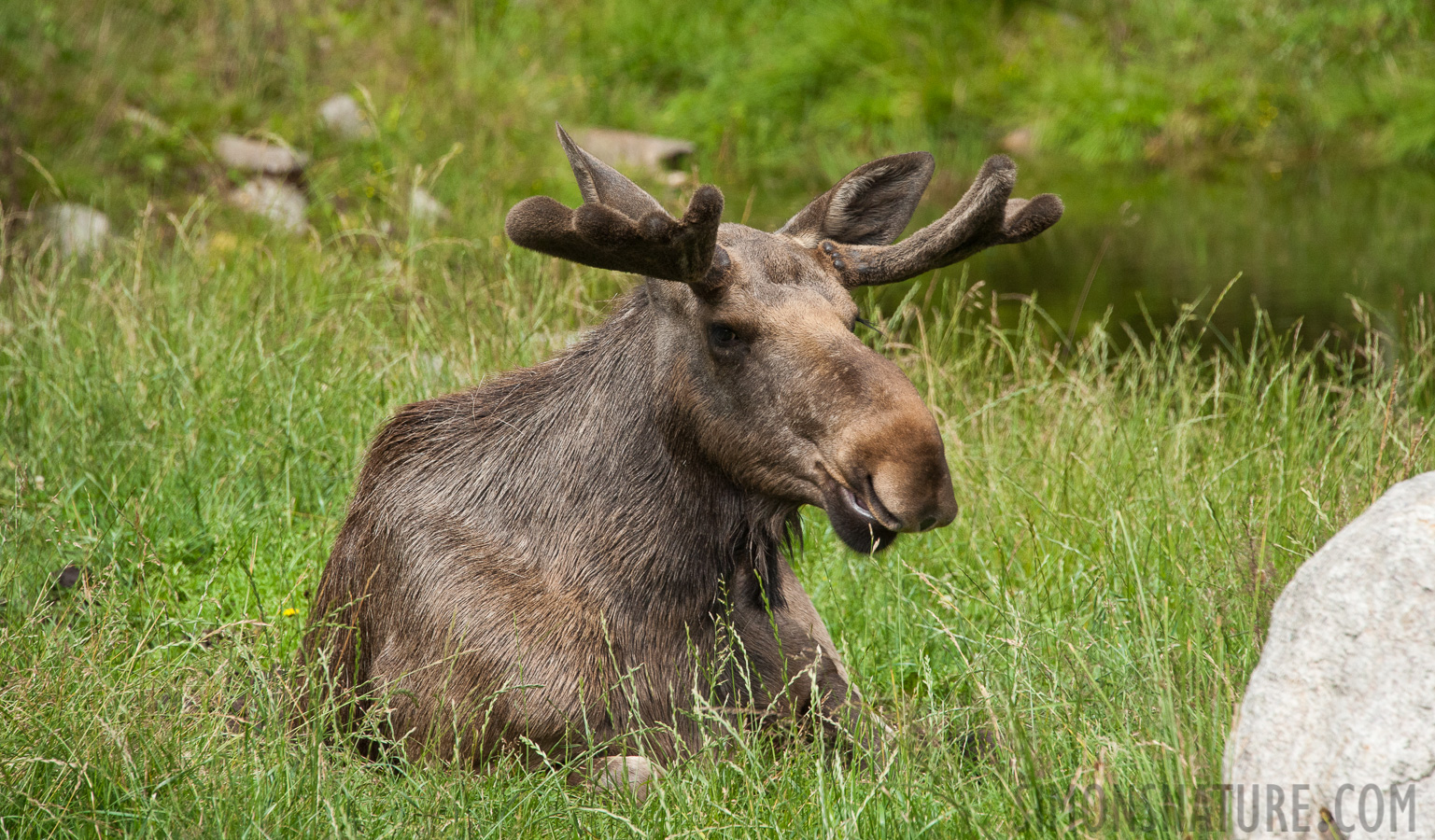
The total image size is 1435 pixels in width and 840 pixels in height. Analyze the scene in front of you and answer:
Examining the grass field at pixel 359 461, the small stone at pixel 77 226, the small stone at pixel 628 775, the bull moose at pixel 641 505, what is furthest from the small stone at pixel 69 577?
the small stone at pixel 77 226

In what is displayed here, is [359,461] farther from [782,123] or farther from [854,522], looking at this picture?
[782,123]

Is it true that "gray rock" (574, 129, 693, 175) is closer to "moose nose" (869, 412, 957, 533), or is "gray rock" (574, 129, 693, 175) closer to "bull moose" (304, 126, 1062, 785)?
"bull moose" (304, 126, 1062, 785)

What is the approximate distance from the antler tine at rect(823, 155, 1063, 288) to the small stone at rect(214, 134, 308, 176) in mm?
8373

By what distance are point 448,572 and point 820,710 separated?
1.04 metres

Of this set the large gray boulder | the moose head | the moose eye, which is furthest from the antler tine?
the large gray boulder

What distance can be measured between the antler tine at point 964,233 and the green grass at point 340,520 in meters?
0.87

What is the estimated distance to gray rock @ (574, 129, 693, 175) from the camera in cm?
1381

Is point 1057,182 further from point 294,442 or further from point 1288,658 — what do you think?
point 1288,658

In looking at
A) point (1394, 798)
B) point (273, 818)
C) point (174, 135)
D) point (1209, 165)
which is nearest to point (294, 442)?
point (273, 818)

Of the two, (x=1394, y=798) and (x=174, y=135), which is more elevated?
(x=1394, y=798)

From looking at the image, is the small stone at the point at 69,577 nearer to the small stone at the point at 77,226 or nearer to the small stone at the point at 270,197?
the small stone at the point at 77,226

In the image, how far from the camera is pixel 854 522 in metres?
3.16

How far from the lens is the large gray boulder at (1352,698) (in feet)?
7.22

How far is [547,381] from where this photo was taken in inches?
152
